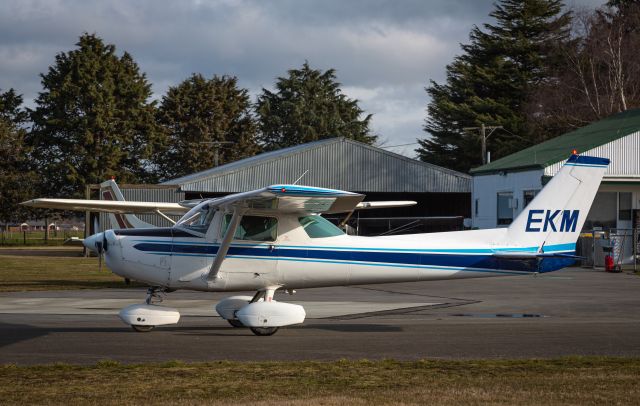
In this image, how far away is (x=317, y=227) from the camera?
13086mm

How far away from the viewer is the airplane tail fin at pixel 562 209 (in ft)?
42.6

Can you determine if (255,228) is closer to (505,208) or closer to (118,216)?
(118,216)

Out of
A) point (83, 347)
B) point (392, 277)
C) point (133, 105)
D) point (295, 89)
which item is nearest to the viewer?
point (83, 347)

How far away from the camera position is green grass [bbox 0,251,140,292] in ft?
72.6

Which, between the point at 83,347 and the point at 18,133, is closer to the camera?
the point at 83,347

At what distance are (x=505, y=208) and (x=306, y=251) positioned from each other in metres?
23.2

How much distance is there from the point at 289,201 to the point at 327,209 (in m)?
0.71

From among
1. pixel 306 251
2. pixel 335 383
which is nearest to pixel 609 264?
pixel 306 251

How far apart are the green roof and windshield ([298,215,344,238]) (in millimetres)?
19514

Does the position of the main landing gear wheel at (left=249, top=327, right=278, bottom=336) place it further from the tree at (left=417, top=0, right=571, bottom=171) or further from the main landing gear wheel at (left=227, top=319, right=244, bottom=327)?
the tree at (left=417, top=0, right=571, bottom=171)

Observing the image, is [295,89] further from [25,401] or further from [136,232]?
[25,401]

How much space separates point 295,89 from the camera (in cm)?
8119

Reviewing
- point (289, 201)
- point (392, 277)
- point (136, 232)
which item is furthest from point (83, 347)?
point (392, 277)

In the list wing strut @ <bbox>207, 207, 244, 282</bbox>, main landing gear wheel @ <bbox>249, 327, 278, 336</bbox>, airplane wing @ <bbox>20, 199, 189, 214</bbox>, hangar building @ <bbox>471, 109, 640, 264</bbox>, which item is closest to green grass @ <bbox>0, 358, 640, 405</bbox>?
main landing gear wheel @ <bbox>249, 327, 278, 336</bbox>
